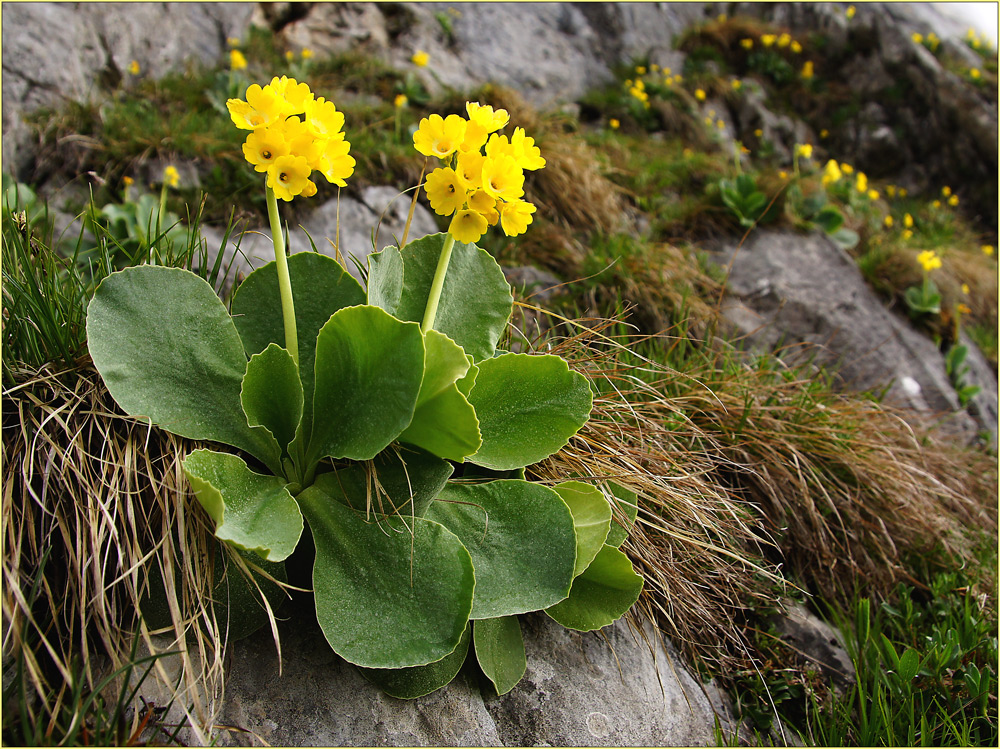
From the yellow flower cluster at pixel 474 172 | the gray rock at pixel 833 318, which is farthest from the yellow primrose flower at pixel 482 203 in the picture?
the gray rock at pixel 833 318

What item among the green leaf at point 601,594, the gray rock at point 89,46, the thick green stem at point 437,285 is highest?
the thick green stem at point 437,285

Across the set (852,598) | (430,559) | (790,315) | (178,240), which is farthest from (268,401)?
(790,315)

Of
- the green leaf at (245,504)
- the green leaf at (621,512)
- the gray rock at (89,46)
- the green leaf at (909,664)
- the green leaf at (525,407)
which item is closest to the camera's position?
the green leaf at (245,504)

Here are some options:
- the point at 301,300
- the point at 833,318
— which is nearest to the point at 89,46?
the point at 301,300

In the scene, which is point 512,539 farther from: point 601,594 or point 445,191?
point 445,191

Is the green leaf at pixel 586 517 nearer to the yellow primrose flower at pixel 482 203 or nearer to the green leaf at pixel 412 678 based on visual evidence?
the green leaf at pixel 412 678

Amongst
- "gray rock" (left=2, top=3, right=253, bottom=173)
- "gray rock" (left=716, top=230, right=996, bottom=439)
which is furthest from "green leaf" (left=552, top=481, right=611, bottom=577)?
"gray rock" (left=2, top=3, right=253, bottom=173)
